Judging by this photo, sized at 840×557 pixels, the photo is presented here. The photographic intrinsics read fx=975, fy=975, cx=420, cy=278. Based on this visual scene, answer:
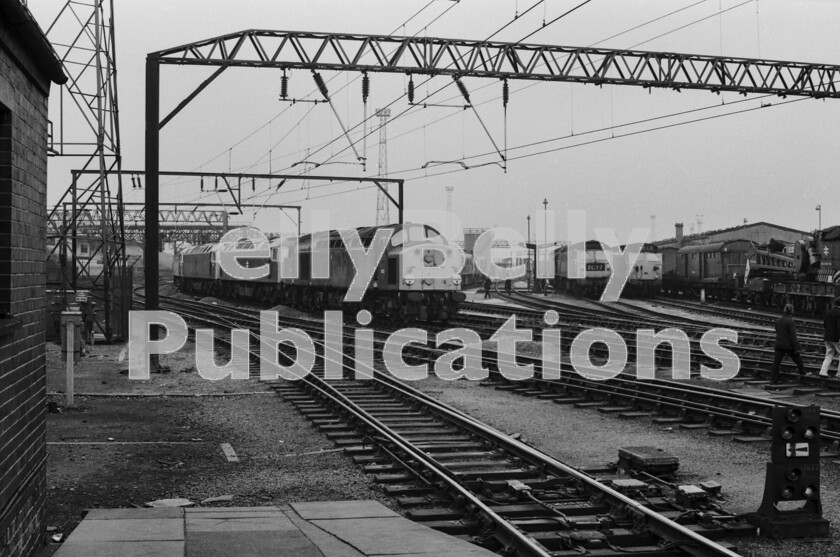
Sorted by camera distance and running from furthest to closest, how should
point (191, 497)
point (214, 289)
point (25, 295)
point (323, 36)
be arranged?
point (214, 289) < point (323, 36) < point (191, 497) < point (25, 295)

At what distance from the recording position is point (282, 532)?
21.0 feet

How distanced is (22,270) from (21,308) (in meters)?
0.24

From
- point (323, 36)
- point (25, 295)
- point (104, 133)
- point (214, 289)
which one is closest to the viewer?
point (25, 295)

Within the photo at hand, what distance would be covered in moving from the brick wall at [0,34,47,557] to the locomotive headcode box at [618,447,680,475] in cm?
497

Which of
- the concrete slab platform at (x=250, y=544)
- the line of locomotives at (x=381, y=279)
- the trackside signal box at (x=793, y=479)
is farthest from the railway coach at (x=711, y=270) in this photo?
the concrete slab platform at (x=250, y=544)

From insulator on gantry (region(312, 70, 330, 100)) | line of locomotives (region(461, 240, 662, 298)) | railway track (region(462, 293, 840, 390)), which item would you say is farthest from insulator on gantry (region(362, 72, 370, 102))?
line of locomotives (region(461, 240, 662, 298))

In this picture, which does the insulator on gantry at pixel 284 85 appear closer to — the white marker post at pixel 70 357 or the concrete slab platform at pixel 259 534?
the white marker post at pixel 70 357

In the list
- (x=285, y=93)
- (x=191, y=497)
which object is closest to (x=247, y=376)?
(x=285, y=93)

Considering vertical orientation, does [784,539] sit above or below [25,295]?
below

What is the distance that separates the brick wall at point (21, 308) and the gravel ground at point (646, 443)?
4634 millimetres

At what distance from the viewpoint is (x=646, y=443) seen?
10.6 meters

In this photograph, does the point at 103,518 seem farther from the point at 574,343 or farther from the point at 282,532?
the point at 574,343

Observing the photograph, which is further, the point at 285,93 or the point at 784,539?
the point at 285,93

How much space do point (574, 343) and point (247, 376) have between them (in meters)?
8.22
